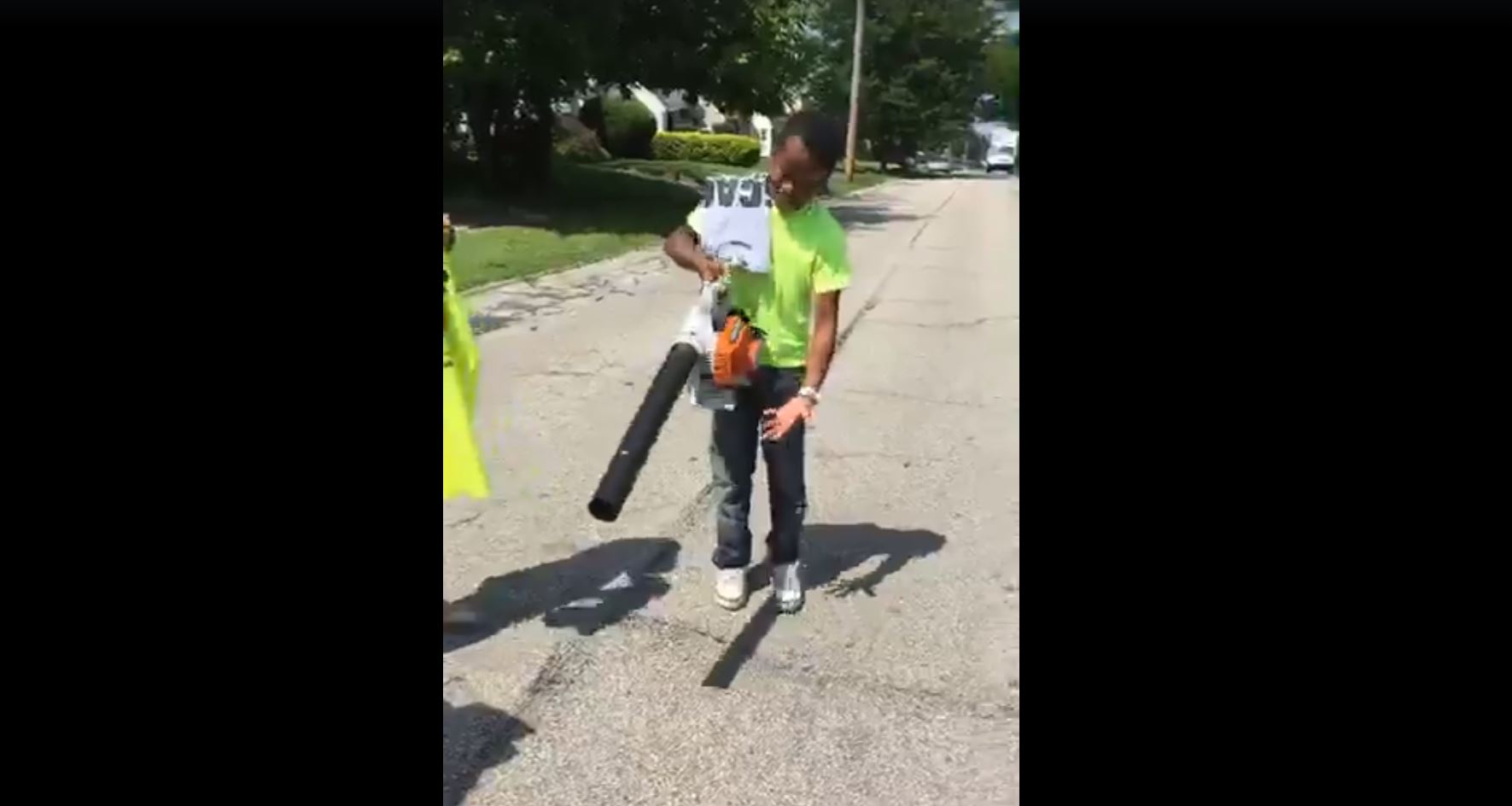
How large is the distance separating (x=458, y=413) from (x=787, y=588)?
1251 mm

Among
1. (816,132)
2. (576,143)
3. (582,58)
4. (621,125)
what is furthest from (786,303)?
(621,125)

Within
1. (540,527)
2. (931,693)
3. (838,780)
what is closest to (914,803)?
(838,780)

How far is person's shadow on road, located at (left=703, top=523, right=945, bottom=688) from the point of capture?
3543 millimetres

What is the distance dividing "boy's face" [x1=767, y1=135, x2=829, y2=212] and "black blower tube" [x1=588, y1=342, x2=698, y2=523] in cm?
49

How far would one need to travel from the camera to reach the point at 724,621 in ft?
12.2

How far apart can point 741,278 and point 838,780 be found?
138 cm

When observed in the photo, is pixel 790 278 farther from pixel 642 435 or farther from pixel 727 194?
pixel 642 435

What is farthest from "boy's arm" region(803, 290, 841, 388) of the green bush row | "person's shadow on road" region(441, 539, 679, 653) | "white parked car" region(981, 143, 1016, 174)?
"white parked car" region(981, 143, 1016, 174)

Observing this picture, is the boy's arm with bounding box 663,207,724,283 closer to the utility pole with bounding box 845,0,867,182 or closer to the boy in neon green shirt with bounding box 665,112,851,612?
the boy in neon green shirt with bounding box 665,112,851,612

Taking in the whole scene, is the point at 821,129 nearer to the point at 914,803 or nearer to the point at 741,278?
the point at 741,278

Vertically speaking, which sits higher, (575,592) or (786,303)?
(786,303)

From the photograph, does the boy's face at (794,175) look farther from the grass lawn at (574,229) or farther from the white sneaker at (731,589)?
the grass lawn at (574,229)

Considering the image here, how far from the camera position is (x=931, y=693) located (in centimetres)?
334

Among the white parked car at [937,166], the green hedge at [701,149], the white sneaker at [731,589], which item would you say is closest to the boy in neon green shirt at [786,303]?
the white sneaker at [731,589]
